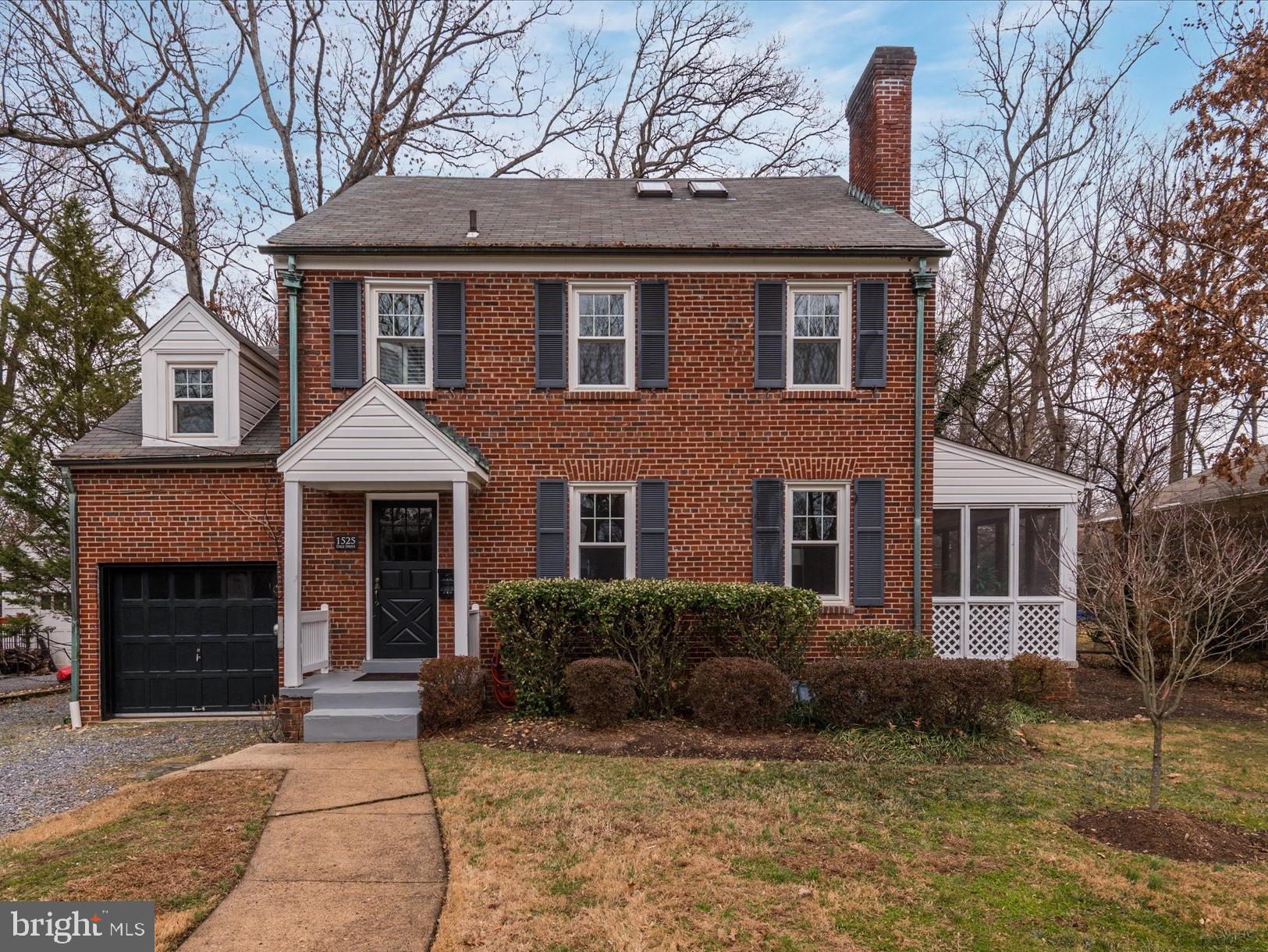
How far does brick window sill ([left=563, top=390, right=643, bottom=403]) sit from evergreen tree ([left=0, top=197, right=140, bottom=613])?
30.7 feet

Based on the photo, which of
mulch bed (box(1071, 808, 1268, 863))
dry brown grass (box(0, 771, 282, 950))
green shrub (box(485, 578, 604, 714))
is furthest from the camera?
green shrub (box(485, 578, 604, 714))

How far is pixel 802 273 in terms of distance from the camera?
31.7ft

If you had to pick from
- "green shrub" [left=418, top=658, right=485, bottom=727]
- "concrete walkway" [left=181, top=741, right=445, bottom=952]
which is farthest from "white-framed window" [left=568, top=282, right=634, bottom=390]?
"concrete walkway" [left=181, top=741, right=445, bottom=952]

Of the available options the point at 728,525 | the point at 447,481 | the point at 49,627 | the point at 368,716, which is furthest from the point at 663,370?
the point at 49,627

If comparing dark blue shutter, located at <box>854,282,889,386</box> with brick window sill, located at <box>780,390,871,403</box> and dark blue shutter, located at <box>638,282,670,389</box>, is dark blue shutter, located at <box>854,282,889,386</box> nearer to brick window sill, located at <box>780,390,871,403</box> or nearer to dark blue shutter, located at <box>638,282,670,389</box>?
brick window sill, located at <box>780,390,871,403</box>

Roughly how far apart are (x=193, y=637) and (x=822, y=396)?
359 inches

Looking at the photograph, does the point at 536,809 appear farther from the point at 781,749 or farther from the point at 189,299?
the point at 189,299

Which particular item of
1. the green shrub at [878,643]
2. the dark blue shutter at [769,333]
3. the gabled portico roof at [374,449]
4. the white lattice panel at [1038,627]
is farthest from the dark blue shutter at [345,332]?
the white lattice panel at [1038,627]

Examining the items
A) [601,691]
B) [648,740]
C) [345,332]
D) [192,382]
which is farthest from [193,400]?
[648,740]

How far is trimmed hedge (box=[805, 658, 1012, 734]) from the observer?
7473 mm

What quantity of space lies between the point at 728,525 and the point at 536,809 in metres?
4.91

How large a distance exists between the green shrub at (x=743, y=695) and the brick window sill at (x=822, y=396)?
144 inches

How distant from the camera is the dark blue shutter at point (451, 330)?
945 cm

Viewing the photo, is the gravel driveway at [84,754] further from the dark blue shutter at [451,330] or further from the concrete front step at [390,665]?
the dark blue shutter at [451,330]
